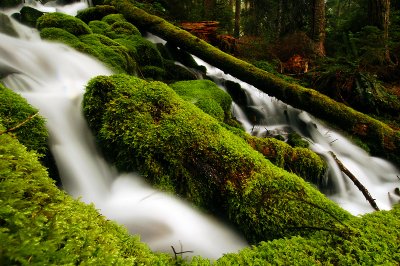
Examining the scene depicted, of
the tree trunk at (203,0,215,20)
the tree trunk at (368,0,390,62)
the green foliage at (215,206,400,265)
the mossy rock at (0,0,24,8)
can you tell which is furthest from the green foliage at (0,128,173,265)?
the tree trunk at (203,0,215,20)

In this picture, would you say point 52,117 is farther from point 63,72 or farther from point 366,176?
point 366,176

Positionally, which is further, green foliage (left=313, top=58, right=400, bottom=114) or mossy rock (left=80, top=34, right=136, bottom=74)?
green foliage (left=313, top=58, right=400, bottom=114)

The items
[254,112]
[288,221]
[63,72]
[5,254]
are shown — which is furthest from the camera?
[254,112]

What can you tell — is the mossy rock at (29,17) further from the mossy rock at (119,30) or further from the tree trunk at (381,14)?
the tree trunk at (381,14)

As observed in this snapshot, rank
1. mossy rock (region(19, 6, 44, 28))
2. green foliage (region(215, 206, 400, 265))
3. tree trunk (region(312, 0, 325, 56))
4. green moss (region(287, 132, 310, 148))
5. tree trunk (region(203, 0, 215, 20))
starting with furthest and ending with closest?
tree trunk (region(203, 0, 215, 20)) < tree trunk (region(312, 0, 325, 56)) < mossy rock (region(19, 6, 44, 28)) < green moss (region(287, 132, 310, 148)) < green foliage (region(215, 206, 400, 265))

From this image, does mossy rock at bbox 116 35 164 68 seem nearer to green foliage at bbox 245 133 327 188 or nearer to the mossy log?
the mossy log

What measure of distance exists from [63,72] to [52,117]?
1.69 meters

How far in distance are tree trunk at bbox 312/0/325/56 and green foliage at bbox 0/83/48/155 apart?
1106cm

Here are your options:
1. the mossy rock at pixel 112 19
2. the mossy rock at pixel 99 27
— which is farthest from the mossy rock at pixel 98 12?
the mossy rock at pixel 99 27

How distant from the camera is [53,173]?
276 centimetres

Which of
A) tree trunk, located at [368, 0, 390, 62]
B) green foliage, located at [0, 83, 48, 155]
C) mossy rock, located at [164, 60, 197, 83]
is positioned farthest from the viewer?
tree trunk, located at [368, 0, 390, 62]

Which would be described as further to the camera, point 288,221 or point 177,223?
point 177,223

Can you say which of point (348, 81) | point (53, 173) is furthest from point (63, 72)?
point (348, 81)

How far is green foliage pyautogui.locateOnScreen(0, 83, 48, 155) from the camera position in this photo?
2.55 meters
